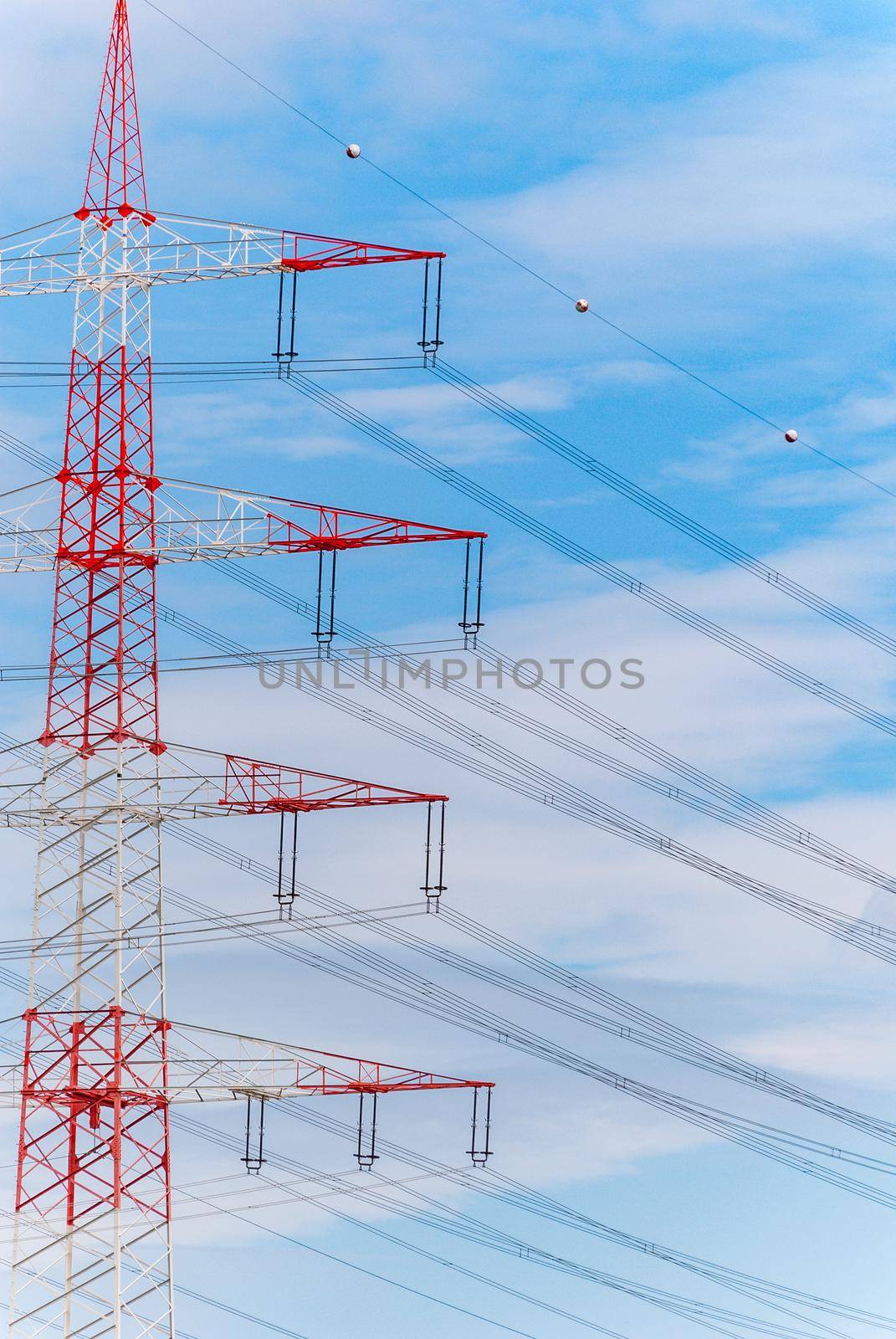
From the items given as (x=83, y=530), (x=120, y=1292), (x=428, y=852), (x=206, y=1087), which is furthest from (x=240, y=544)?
(x=120, y=1292)

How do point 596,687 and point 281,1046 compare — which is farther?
point 596,687

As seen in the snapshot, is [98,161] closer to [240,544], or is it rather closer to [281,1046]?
[240,544]

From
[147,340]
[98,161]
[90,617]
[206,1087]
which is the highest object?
[98,161]

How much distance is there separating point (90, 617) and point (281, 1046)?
505 inches

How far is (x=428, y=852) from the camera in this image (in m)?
71.9

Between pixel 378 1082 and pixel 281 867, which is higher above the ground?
pixel 281 867

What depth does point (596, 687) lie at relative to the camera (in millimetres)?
81125

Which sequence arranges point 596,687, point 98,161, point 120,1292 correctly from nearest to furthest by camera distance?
point 120,1292 → point 98,161 → point 596,687

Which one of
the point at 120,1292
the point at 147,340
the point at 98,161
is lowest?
the point at 120,1292

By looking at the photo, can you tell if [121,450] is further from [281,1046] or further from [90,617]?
[281,1046]

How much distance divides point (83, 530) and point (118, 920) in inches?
419

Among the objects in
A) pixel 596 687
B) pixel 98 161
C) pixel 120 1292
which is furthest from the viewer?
pixel 596 687

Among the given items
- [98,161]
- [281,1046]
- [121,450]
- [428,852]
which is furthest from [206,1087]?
[98,161]

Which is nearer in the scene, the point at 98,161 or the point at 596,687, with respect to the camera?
the point at 98,161
